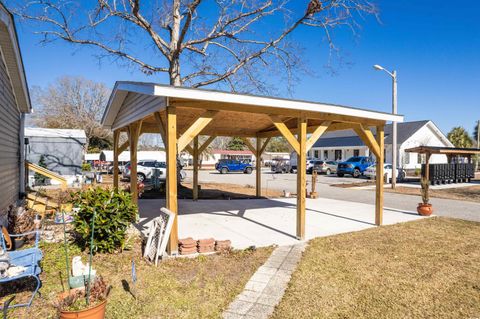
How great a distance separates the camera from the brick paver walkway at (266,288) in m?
3.31

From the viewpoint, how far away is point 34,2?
32.9ft

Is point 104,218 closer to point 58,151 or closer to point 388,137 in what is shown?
point 58,151

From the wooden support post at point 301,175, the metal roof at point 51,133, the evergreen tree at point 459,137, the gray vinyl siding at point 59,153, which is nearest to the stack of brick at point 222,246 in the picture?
the wooden support post at point 301,175

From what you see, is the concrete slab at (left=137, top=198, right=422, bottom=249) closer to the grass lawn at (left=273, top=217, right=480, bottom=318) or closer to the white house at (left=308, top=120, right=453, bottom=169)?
the grass lawn at (left=273, top=217, right=480, bottom=318)

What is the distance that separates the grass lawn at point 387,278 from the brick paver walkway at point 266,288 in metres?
0.12

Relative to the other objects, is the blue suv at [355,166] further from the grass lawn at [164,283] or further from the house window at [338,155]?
the grass lawn at [164,283]

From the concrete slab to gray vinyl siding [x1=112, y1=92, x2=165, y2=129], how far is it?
260 cm

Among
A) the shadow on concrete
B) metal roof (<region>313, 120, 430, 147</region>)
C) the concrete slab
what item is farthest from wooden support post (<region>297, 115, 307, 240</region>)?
metal roof (<region>313, 120, 430, 147</region>)

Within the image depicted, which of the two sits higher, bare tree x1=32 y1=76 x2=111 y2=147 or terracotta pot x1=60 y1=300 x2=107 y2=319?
bare tree x1=32 y1=76 x2=111 y2=147

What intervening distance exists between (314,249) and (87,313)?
3912 millimetres

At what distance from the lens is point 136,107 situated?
7086mm

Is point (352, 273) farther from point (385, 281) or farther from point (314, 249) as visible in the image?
point (314, 249)

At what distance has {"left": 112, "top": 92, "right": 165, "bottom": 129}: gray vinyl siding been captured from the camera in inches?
221

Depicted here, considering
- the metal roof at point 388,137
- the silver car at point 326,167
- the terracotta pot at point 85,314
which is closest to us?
the terracotta pot at point 85,314
